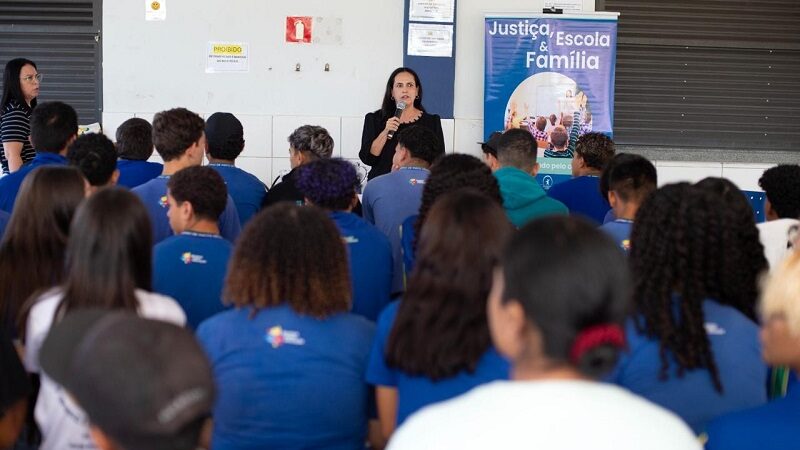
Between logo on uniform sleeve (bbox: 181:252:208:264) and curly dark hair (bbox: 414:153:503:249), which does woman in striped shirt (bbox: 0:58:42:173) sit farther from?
curly dark hair (bbox: 414:153:503:249)

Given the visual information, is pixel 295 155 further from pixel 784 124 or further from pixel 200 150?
pixel 784 124

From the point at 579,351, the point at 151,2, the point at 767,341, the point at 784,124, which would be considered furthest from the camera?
the point at 784,124

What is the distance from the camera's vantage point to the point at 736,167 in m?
6.60

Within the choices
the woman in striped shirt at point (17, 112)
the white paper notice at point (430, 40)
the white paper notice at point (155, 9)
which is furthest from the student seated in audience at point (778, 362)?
the white paper notice at point (155, 9)

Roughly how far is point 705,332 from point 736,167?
16.3 ft

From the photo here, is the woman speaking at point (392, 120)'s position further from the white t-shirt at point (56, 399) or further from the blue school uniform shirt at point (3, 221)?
the white t-shirt at point (56, 399)

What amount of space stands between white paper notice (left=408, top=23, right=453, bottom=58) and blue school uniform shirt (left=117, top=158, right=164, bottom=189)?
8.98 feet

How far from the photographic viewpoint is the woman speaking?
17.4 ft

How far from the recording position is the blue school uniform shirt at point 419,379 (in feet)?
6.22

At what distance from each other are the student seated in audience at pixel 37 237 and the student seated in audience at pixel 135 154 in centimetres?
132

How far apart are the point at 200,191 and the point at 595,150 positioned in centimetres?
234

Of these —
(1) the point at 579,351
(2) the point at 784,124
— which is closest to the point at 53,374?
(1) the point at 579,351

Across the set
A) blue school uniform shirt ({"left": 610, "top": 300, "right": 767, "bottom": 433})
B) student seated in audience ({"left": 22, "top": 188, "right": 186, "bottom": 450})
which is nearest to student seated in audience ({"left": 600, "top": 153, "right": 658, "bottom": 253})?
blue school uniform shirt ({"left": 610, "top": 300, "right": 767, "bottom": 433})

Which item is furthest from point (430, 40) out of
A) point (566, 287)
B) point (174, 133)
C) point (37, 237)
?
point (566, 287)
